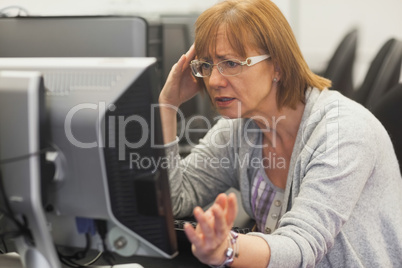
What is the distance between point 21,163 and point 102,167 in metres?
0.11

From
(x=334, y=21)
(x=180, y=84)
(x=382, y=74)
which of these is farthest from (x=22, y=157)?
(x=334, y=21)

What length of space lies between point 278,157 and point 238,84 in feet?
0.77

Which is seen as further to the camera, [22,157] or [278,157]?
[278,157]

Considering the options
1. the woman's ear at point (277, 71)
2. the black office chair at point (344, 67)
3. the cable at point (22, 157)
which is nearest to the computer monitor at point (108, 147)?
the cable at point (22, 157)

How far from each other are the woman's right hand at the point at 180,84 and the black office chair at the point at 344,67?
0.85 m

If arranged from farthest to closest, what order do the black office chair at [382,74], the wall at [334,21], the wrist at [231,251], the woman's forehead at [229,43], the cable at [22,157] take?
the wall at [334,21] < the black office chair at [382,74] < the woman's forehead at [229,43] < the wrist at [231,251] < the cable at [22,157]

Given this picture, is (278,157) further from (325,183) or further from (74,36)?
(74,36)

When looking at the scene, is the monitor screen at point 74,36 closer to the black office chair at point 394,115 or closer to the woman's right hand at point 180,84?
the woman's right hand at point 180,84

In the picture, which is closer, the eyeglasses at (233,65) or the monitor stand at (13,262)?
the monitor stand at (13,262)

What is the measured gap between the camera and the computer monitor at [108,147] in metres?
0.73

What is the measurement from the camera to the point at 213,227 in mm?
783

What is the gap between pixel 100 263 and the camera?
1002 millimetres

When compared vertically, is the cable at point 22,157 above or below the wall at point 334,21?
above

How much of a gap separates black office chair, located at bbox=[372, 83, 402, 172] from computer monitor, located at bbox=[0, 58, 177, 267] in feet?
2.50
